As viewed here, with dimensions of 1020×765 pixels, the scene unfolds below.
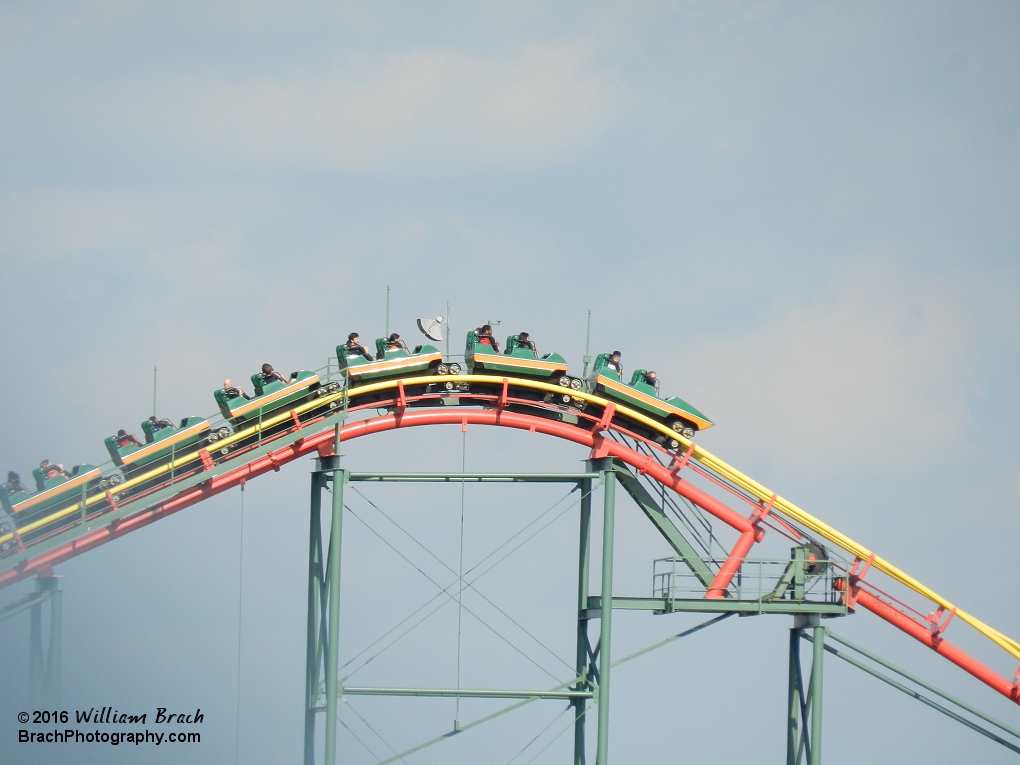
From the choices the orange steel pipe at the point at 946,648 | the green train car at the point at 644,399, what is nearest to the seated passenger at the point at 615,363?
the green train car at the point at 644,399

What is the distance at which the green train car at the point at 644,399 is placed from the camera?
48.0 meters

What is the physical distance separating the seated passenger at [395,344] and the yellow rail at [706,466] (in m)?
0.66

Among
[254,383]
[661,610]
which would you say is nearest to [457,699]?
[661,610]

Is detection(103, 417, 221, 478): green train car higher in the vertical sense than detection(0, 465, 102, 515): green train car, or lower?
higher

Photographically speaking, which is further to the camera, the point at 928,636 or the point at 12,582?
the point at 928,636

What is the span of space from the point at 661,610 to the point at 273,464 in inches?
341

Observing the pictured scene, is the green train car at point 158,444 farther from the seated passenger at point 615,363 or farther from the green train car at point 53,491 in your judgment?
the seated passenger at point 615,363

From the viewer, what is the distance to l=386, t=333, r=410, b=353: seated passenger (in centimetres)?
4747

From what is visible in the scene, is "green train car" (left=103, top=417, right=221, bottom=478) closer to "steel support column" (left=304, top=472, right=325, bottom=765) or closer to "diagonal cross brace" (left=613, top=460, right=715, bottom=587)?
"steel support column" (left=304, top=472, right=325, bottom=765)

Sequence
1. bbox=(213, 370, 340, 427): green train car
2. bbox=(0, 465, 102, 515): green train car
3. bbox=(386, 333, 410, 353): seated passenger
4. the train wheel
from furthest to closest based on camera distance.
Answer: the train wheel
bbox=(386, 333, 410, 353): seated passenger
bbox=(213, 370, 340, 427): green train car
bbox=(0, 465, 102, 515): green train car

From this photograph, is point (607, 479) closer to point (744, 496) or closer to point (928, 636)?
point (744, 496)

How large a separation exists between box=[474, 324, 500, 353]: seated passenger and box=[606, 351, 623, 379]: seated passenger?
2.38 m

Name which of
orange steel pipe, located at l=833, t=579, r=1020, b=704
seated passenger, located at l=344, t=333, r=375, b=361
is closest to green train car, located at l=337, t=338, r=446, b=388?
seated passenger, located at l=344, t=333, r=375, b=361

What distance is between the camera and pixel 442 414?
47.6 meters
